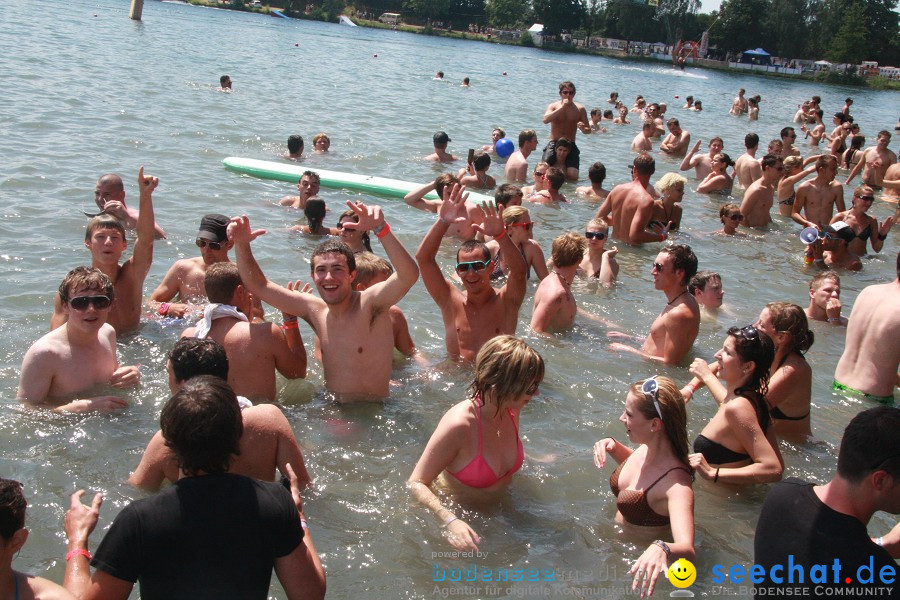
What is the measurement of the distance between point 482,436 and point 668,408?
0.98 metres

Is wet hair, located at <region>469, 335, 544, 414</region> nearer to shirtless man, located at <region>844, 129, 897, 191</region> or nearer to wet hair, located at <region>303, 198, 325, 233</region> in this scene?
wet hair, located at <region>303, 198, 325, 233</region>

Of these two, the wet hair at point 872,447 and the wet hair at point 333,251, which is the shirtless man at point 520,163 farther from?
the wet hair at point 872,447

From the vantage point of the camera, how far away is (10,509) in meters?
2.67

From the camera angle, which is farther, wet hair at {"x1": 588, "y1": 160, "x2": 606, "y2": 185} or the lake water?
wet hair at {"x1": 588, "y1": 160, "x2": 606, "y2": 185}

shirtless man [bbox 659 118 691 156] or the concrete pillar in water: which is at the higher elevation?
the concrete pillar in water

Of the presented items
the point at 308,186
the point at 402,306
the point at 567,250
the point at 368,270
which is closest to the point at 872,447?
the point at 368,270

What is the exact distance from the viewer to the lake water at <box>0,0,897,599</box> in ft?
15.0

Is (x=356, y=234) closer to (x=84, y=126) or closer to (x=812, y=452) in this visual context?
(x=812, y=452)

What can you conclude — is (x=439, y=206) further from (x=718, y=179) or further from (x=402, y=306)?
(x=718, y=179)

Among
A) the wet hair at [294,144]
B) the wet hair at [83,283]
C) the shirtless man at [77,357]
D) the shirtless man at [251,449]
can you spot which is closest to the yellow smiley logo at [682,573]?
the shirtless man at [251,449]

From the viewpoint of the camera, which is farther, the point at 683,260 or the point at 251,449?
the point at 683,260

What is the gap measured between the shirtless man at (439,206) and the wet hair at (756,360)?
6.33 feet

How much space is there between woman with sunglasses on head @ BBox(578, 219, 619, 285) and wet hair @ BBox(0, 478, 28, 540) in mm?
6979

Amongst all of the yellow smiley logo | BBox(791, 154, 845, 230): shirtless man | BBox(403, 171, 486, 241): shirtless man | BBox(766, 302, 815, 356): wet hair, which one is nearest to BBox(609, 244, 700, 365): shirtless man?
BBox(766, 302, 815, 356): wet hair
